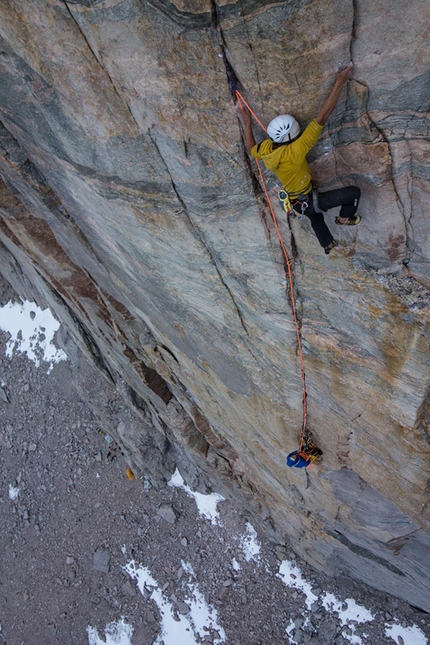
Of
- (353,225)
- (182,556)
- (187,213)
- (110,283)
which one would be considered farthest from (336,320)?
(182,556)

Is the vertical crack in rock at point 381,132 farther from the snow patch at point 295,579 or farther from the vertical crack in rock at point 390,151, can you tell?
the snow patch at point 295,579

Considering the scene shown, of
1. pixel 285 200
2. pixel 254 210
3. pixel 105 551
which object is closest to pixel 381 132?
pixel 285 200

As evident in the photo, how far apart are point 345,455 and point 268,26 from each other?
689 centimetres

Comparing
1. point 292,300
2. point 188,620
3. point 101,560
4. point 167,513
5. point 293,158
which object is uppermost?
point 293,158

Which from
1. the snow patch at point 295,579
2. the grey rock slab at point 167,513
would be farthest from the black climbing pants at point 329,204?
the grey rock slab at point 167,513

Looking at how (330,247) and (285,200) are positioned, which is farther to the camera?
(330,247)

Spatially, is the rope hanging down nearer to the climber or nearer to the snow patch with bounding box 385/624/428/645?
the climber

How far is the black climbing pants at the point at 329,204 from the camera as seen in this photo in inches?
171

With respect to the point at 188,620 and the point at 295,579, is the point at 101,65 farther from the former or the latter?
the point at 188,620

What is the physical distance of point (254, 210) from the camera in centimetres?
508

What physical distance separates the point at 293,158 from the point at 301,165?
173 mm

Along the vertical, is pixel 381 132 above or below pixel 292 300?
above

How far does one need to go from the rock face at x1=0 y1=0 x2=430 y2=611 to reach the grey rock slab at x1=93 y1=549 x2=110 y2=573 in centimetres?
851

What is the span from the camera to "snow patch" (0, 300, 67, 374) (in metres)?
20.0
